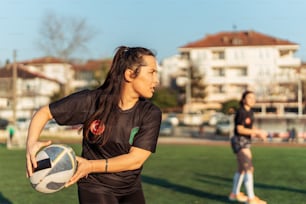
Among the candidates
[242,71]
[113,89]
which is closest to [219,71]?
[242,71]

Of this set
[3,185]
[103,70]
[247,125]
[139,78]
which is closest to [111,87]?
[139,78]

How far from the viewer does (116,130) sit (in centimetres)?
385

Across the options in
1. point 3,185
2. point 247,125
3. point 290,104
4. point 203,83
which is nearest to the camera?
point 247,125

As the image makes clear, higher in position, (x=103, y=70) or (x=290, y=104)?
(x=103, y=70)

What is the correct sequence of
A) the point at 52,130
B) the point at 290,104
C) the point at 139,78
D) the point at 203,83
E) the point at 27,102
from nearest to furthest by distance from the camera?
the point at 139,78, the point at 52,130, the point at 290,104, the point at 203,83, the point at 27,102

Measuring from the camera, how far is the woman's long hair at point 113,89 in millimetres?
3824

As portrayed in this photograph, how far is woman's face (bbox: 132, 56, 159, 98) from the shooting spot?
3.82 metres

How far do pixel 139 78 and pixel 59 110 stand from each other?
64 centimetres

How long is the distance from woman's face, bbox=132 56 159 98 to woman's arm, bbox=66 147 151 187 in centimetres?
41

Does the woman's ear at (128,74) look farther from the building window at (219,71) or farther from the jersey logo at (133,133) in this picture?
the building window at (219,71)

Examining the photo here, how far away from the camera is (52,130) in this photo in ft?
143

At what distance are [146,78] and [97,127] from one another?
49 cm

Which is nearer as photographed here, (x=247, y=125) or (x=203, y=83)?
(x=247, y=125)

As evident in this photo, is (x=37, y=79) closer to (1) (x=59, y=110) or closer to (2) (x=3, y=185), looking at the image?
(2) (x=3, y=185)
